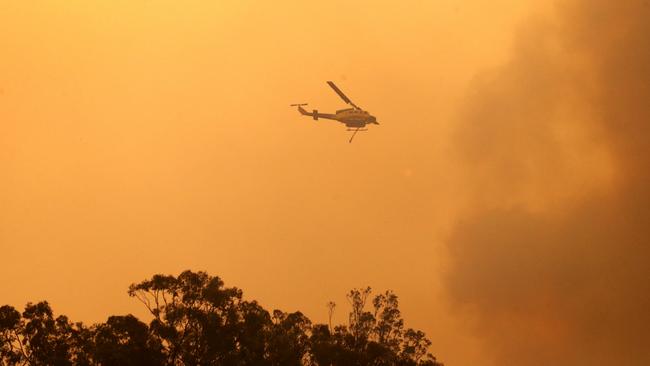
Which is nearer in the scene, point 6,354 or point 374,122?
point 6,354

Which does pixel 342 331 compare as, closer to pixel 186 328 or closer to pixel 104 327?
pixel 186 328

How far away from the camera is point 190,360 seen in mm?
94000

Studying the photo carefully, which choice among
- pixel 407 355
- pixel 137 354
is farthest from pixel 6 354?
pixel 407 355

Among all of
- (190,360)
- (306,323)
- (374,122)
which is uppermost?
(374,122)

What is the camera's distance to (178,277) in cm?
9606

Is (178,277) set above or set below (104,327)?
above

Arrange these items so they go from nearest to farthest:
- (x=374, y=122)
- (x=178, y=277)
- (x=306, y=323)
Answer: (x=178, y=277) → (x=306, y=323) → (x=374, y=122)

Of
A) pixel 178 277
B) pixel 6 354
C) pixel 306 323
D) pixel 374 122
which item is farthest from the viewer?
pixel 374 122

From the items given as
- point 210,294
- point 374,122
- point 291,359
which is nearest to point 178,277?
point 210,294

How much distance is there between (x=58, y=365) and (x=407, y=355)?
1294 inches

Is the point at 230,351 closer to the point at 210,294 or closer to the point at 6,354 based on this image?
the point at 210,294

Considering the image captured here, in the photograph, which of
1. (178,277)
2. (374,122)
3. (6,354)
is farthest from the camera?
(374,122)

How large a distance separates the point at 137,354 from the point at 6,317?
395 inches

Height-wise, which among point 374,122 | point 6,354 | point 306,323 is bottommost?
point 6,354
